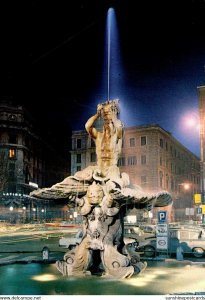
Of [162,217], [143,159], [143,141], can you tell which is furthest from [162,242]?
[143,141]

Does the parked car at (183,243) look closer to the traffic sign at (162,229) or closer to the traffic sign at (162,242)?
the traffic sign at (162,242)

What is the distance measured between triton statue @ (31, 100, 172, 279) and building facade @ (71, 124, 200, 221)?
66295 millimetres

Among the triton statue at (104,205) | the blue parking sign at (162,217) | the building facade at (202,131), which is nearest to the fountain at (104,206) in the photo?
the triton statue at (104,205)

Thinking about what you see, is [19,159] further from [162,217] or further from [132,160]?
→ [162,217]

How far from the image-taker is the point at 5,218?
70.8 meters

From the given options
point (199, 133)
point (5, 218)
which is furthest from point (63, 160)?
point (199, 133)

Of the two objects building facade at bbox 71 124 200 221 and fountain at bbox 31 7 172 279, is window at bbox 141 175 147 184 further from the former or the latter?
fountain at bbox 31 7 172 279

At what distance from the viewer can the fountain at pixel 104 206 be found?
1083cm

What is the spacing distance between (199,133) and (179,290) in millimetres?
56998

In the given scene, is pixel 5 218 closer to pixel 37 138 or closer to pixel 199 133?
pixel 37 138

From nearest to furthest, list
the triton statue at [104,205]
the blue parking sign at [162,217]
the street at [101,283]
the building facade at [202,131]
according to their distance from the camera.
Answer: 1. the street at [101,283]
2. the triton statue at [104,205]
3. the blue parking sign at [162,217]
4. the building facade at [202,131]

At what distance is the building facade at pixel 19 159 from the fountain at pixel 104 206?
6153cm

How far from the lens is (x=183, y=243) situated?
1984cm

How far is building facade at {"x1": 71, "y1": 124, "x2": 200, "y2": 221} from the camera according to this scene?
8131cm
